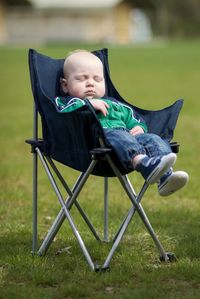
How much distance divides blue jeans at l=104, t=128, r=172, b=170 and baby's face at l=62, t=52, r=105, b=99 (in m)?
0.41

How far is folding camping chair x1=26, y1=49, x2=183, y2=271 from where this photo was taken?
530 cm

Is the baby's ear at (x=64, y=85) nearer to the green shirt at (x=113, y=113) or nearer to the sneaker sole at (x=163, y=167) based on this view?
the green shirt at (x=113, y=113)

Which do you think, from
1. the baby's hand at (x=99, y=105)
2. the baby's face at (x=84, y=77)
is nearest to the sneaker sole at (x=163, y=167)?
the baby's hand at (x=99, y=105)

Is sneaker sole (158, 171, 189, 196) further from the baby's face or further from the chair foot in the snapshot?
the baby's face

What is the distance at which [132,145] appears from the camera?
5332mm

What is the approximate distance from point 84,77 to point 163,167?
1.03m

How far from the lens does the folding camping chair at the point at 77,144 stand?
17.4ft

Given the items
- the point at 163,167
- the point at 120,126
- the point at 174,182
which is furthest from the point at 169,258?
the point at 120,126

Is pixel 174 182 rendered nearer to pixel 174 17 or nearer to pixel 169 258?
pixel 169 258

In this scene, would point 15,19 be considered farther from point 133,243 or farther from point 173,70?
point 133,243

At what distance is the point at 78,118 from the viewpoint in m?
5.32

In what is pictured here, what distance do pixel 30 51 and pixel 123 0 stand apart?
234 feet

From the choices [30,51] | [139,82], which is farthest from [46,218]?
[139,82]

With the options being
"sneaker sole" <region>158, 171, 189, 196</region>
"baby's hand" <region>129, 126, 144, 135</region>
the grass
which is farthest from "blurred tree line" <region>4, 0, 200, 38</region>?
"sneaker sole" <region>158, 171, 189, 196</region>
